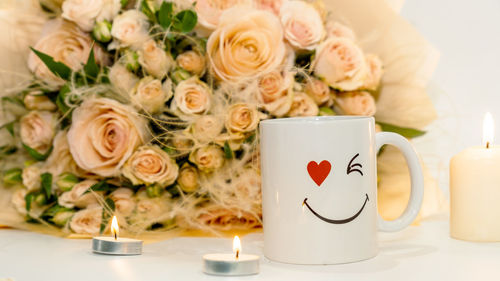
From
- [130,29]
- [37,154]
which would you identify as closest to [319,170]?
[130,29]

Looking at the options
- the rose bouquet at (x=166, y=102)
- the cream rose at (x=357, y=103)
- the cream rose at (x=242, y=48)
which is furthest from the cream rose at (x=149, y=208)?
the cream rose at (x=357, y=103)

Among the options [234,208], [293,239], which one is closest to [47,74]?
[234,208]

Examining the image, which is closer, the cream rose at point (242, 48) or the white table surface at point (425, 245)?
the white table surface at point (425, 245)

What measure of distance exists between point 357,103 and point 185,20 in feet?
0.94

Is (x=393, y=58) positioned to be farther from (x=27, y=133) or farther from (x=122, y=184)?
(x=27, y=133)

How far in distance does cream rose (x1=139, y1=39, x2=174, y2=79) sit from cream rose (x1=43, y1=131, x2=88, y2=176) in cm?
17

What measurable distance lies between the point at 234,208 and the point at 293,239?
0.22 meters

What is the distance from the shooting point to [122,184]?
3.20ft

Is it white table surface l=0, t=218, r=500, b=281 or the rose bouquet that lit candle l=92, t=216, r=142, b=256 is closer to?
white table surface l=0, t=218, r=500, b=281

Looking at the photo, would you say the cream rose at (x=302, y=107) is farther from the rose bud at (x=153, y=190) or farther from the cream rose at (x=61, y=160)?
the cream rose at (x=61, y=160)

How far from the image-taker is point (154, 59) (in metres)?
0.93

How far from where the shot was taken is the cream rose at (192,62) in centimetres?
95

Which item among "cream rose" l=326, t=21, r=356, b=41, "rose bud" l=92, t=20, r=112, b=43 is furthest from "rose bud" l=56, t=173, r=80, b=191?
"cream rose" l=326, t=21, r=356, b=41

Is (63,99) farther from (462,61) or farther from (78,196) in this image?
(462,61)
